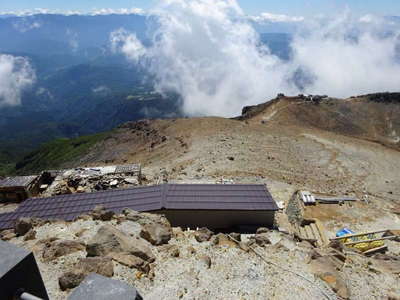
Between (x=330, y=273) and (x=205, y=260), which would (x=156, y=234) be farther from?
→ (x=330, y=273)

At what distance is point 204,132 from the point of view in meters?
52.2

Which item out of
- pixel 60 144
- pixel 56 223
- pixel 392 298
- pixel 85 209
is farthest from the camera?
pixel 60 144

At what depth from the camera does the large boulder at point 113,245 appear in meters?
12.1

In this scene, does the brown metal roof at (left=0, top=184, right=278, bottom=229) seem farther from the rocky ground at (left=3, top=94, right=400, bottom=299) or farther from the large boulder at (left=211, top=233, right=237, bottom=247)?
the large boulder at (left=211, top=233, right=237, bottom=247)

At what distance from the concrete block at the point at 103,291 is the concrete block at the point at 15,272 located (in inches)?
38.8

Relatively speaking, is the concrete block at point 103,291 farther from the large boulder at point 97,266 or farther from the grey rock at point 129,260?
the grey rock at point 129,260

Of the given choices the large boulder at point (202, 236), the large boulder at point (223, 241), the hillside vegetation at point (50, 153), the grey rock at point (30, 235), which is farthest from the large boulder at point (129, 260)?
the hillside vegetation at point (50, 153)

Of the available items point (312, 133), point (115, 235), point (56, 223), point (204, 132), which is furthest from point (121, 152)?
point (115, 235)

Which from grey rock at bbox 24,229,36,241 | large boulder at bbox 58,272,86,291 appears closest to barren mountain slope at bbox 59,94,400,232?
grey rock at bbox 24,229,36,241

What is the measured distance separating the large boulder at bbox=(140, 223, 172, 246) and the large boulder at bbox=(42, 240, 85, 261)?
288cm

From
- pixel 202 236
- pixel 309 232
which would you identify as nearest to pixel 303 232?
pixel 309 232

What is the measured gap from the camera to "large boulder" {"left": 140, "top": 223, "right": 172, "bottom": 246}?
14268mm

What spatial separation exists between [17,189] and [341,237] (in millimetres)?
31264

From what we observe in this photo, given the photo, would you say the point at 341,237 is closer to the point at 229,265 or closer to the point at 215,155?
the point at 229,265
